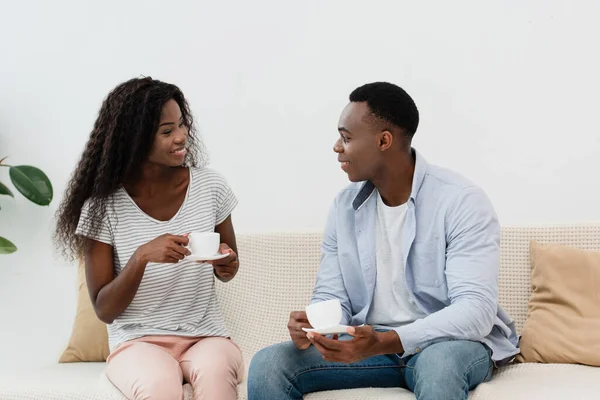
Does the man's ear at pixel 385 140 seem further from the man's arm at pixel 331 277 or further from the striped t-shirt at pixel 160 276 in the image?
the striped t-shirt at pixel 160 276

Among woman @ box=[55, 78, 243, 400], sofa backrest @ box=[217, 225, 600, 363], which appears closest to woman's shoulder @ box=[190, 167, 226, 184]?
woman @ box=[55, 78, 243, 400]

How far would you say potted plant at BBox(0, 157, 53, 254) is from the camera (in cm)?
294

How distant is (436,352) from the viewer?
1846 mm

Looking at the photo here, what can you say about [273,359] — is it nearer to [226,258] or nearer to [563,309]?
[226,258]

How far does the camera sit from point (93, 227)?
2145mm

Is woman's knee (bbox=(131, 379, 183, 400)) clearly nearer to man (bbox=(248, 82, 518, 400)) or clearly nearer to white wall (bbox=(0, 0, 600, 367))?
man (bbox=(248, 82, 518, 400))

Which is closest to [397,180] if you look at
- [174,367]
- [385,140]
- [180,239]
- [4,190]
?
[385,140]

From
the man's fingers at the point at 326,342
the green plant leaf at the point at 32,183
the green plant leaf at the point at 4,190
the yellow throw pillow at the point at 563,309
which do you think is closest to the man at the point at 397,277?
the man's fingers at the point at 326,342

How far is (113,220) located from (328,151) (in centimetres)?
95

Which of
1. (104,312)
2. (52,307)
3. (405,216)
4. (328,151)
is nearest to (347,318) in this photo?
(405,216)

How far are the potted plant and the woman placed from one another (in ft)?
2.38

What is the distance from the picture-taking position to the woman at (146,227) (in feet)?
6.91

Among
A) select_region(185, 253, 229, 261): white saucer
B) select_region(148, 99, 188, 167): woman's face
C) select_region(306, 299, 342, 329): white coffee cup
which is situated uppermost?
select_region(148, 99, 188, 167): woman's face

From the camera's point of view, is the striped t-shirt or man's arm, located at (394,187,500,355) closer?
man's arm, located at (394,187,500,355)
